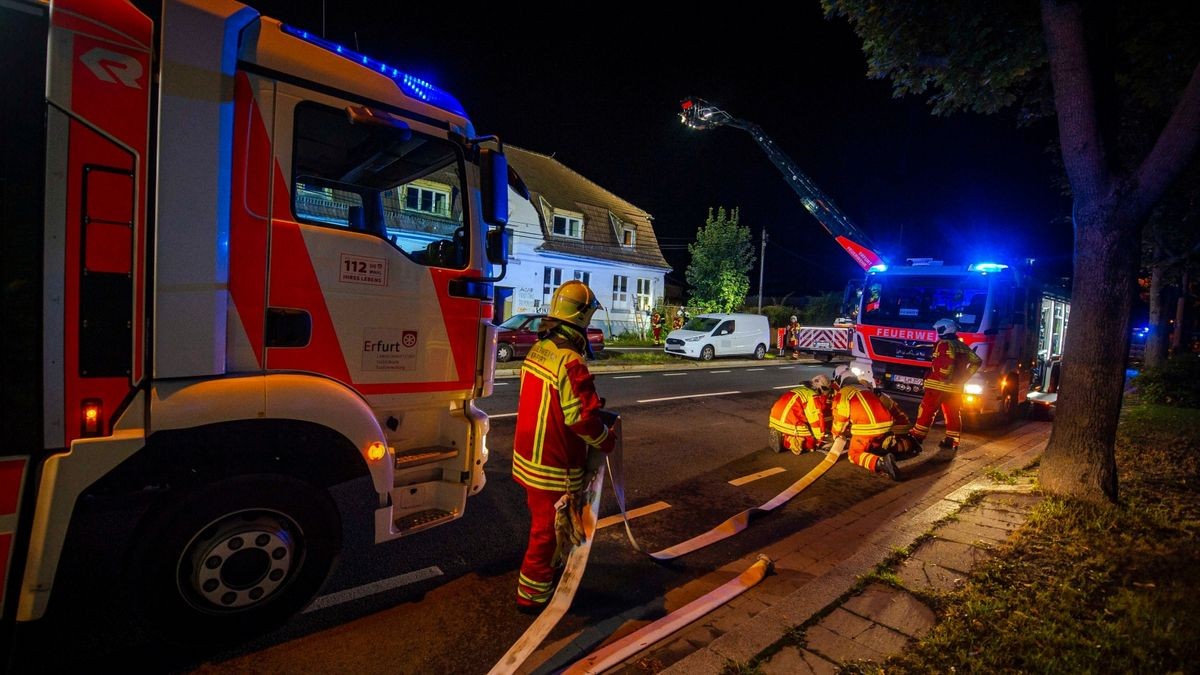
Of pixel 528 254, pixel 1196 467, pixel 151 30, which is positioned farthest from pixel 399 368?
pixel 528 254

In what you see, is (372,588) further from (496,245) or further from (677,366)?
(677,366)

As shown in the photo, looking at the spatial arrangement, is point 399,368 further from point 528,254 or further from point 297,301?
point 528,254

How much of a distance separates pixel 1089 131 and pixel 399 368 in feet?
19.5

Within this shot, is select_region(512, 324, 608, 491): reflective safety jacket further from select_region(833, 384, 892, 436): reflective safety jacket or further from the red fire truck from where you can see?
select_region(833, 384, 892, 436): reflective safety jacket

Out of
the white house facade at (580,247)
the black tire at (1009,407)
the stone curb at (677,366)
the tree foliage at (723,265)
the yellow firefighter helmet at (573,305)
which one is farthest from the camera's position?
the tree foliage at (723,265)

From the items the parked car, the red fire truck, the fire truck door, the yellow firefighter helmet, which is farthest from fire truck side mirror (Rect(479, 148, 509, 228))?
the parked car

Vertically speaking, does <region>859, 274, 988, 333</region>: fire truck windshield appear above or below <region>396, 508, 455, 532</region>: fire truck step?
above

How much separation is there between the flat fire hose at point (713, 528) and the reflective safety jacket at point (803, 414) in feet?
1.68

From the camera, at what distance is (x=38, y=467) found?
7.09 feet

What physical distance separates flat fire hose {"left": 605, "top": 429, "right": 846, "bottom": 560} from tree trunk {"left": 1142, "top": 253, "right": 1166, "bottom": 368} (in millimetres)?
17183

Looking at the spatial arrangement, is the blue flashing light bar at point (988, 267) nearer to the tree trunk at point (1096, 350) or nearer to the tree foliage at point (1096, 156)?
the tree foliage at point (1096, 156)

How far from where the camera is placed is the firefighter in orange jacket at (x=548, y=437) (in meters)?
3.03

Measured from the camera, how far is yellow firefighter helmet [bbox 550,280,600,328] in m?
3.12

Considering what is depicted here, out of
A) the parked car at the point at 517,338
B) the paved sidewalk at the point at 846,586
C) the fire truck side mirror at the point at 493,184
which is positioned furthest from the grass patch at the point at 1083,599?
the parked car at the point at 517,338
